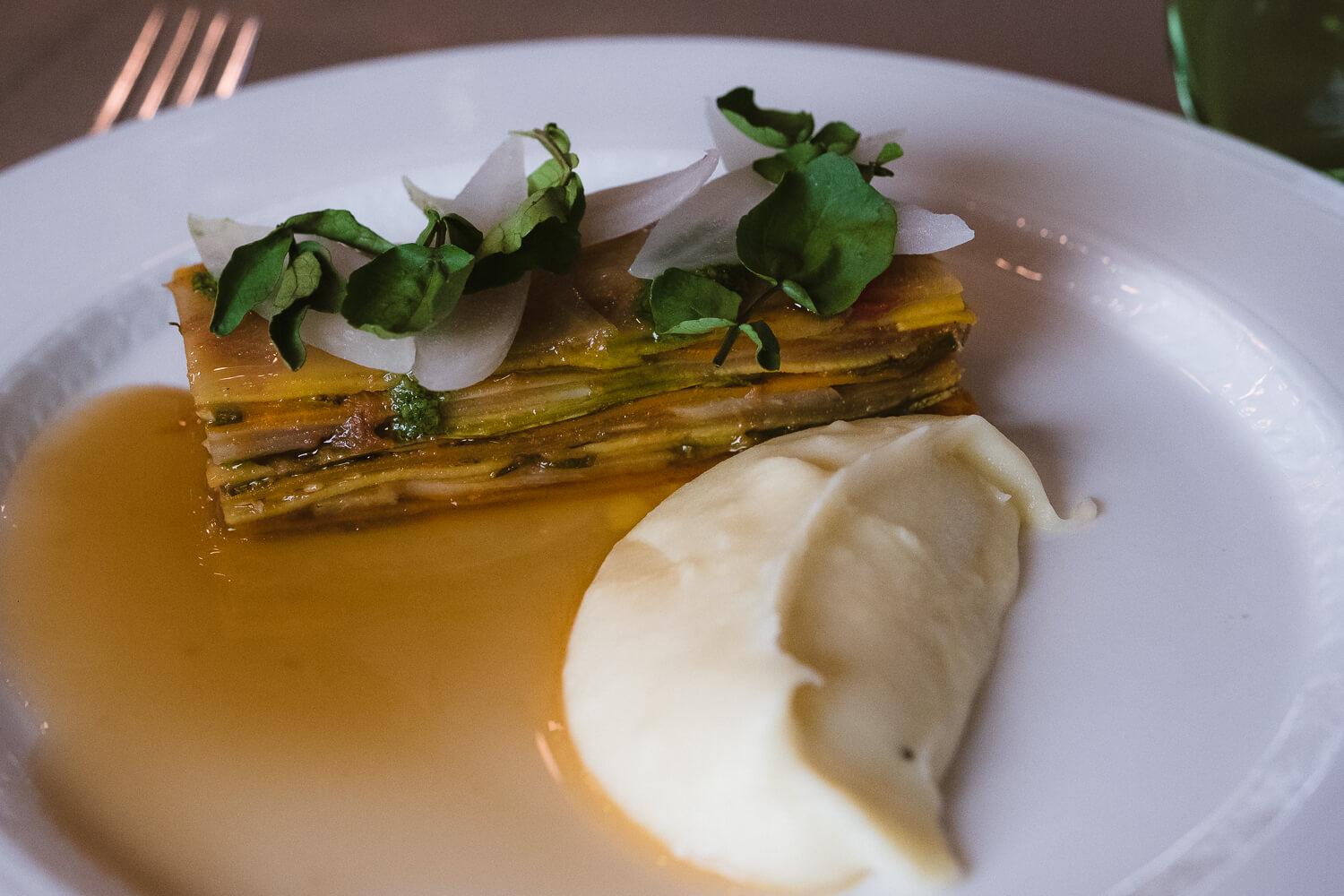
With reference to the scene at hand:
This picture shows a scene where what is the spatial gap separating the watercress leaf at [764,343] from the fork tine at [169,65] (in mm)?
2442

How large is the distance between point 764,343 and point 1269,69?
198 cm

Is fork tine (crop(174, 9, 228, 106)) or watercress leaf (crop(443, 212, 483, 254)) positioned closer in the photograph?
watercress leaf (crop(443, 212, 483, 254))

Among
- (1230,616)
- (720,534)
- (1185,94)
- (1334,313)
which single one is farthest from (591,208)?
(1185,94)

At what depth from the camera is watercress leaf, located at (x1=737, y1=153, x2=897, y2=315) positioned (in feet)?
7.49

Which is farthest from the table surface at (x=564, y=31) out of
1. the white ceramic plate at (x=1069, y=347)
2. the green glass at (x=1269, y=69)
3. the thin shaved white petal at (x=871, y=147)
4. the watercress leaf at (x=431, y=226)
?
the watercress leaf at (x=431, y=226)

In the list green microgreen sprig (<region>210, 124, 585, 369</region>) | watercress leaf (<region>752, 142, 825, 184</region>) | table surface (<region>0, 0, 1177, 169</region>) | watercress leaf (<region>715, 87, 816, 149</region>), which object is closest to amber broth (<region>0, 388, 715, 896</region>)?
green microgreen sprig (<region>210, 124, 585, 369</region>)

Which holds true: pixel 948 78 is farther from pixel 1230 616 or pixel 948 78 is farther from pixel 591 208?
pixel 1230 616

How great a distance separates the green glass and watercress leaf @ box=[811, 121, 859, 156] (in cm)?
136

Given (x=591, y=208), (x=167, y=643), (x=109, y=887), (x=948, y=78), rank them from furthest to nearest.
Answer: (x=948, y=78) → (x=591, y=208) → (x=167, y=643) → (x=109, y=887)

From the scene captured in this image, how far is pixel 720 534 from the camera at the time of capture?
2.11 meters

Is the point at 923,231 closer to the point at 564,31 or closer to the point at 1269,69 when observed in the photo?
the point at 1269,69

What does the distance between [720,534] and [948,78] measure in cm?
194

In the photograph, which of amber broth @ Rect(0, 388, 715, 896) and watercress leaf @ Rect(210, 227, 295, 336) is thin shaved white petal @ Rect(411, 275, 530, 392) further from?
amber broth @ Rect(0, 388, 715, 896)

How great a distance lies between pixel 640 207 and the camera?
2488 millimetres
